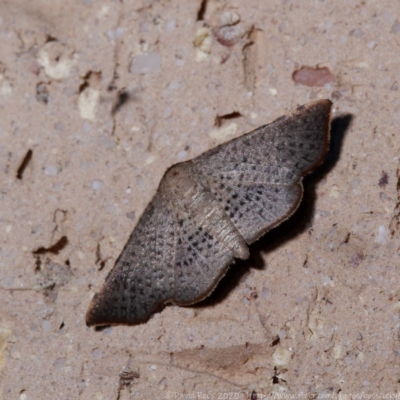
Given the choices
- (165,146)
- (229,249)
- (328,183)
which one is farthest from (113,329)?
(328,183)

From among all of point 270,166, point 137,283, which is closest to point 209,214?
point 270,166

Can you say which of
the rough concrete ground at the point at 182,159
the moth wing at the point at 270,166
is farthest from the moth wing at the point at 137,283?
the moth wing at the point at 270,166

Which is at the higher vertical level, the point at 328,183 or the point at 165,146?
the point at 165,146

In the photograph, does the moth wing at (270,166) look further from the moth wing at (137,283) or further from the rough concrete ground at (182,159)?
the moth wing at (137,283)

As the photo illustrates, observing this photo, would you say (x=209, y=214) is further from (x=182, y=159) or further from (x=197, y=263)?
(x=182, y=159)

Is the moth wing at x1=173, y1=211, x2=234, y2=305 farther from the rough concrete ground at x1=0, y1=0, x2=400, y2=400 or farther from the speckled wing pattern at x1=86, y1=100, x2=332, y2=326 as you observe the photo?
the rough concrete ground at x1=0, y1=0, x2=400, y2=400

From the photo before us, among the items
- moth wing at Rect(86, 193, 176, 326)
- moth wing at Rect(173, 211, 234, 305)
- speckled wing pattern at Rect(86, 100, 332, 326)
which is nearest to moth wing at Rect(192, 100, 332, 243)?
speckled wing pattern at Rect(86, 100, 332, 326)

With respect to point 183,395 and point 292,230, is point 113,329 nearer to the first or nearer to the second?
point 183,395
